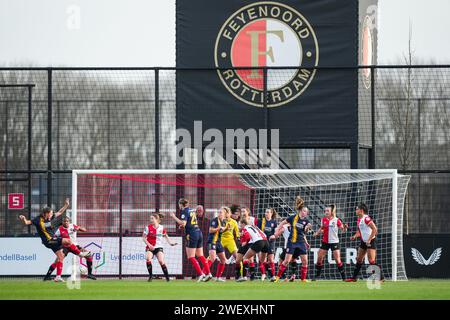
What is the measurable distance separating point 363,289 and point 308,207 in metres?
6.27

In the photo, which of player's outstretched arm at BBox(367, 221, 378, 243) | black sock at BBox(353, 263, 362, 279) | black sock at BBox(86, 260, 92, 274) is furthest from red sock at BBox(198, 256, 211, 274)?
player's outstretched arm at BBox(367, 221, 378, 243)

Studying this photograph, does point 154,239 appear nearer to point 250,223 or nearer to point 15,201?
point 250,223

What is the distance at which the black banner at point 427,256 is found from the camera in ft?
101

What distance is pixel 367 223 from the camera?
28.7 meters

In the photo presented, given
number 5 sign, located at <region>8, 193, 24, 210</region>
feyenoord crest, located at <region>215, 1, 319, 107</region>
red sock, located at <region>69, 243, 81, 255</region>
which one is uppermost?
feyenoord crest, located at <region>215, 1, 319, 107</region>

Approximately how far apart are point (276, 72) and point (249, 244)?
4.19 meters

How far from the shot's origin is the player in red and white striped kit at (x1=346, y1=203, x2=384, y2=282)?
1129 inches

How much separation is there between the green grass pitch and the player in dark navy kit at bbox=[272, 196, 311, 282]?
124cm

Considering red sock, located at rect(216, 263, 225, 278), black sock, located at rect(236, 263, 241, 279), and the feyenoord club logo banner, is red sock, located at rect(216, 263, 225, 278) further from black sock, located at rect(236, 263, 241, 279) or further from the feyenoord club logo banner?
the feyenoord club logo banner

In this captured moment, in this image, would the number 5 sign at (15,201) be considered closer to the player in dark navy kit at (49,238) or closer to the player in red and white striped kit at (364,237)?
the player in dark navy kit at (49,238)

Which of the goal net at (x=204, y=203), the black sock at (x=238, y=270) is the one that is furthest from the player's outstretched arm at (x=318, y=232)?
the black sock at (x=238, y=270)

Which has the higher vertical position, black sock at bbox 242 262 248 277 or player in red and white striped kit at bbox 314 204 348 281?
player in red and white striped kit at bbox 314 204 348 281

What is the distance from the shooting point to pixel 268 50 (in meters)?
30.5

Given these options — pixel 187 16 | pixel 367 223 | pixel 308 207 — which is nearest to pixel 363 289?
pixel 367 223
